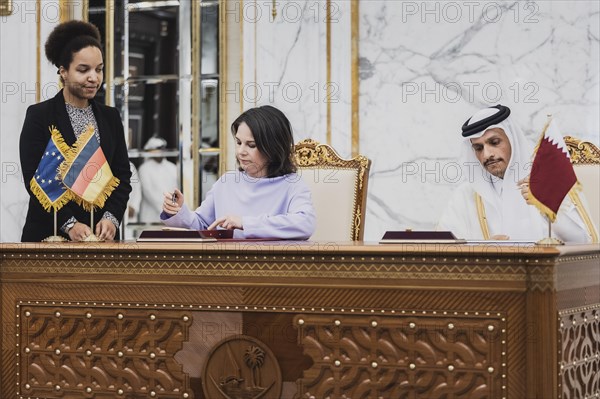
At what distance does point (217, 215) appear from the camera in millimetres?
4238

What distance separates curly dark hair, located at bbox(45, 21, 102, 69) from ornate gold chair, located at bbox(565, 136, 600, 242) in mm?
2234

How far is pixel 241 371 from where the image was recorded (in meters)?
3.04

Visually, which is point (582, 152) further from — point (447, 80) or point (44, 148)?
point (44, 148)

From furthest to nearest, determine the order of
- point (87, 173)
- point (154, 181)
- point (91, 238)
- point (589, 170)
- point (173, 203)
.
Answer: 1. point (154, 181)
2. point (589, 170)
3. point (173, 203)
4. point (87, 173)
5. point (91, 238)

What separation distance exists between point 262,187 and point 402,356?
1452 mm

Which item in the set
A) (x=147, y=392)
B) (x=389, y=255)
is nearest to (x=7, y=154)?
(x=147, y=392)

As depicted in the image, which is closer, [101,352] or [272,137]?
[101,352]

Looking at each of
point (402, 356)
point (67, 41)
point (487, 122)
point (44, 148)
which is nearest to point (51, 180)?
point (44, 148)

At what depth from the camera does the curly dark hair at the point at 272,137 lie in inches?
159

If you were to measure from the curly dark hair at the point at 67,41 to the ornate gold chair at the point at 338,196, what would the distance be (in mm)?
1162

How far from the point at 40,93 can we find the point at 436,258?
3932 mm

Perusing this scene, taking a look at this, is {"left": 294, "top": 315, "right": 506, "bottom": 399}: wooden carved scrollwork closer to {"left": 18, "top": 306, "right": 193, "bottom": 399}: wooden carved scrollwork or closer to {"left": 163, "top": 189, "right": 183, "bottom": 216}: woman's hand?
{"left": 18, "top": 306, "right": 193, "bottom": 399}: wooden carved scrollwork

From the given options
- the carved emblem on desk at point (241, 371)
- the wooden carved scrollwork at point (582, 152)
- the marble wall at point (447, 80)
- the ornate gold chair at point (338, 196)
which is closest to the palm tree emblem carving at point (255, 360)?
the carved emblem on desk at point (241, 371)

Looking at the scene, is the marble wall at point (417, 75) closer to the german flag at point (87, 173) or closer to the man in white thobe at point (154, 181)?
the man in white thobe at point (154, 181)
